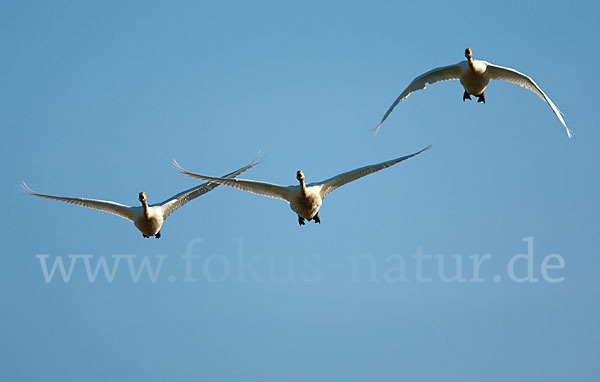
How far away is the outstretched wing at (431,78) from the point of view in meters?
52.7

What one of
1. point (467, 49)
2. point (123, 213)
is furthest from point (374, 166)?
point (123, 213)

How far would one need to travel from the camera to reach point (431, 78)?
53094mm

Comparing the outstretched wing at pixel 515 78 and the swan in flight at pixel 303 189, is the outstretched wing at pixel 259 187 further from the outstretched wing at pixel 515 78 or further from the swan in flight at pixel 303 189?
the outstretched wing at pixel 515 78

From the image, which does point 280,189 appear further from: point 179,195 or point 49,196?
point 49,196

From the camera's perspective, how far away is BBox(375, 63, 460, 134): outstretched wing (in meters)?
52.7

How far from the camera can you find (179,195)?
54.0 meters

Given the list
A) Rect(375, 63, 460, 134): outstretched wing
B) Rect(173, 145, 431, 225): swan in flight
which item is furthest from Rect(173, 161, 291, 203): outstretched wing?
Rect(375, 63, 460, 134): outstretched wing

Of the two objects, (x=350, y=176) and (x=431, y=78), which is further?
(x=431, y=78)

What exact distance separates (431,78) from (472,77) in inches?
63.3

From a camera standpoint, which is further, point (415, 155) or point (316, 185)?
point (316, 185)

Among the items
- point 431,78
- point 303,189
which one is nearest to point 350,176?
point 303,189

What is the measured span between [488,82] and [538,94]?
183 cm

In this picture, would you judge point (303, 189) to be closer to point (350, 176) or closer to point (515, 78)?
point (350, 176)

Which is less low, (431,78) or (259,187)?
(431,78)
